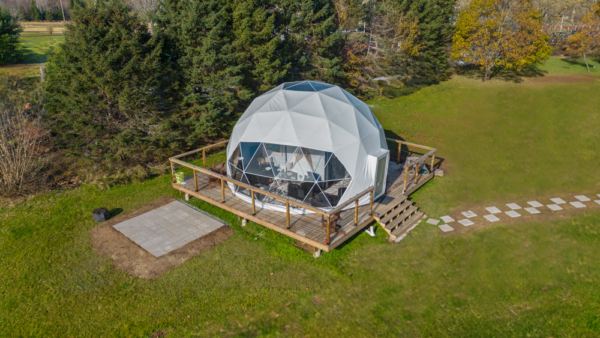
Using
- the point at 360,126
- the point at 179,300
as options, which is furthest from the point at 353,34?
the point at 179,300

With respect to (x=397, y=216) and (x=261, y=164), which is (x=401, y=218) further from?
(x=261, y=164)

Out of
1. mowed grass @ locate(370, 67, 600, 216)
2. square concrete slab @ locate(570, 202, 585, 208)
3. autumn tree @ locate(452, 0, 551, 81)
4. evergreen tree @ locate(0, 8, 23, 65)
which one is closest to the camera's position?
square concrete slab @ locate(570, 202, 585, 208)

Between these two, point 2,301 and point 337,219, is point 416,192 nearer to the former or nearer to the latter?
A: point 337,219

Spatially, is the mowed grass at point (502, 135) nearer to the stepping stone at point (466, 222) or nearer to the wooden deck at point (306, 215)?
the stepping stone at point (466, 222)

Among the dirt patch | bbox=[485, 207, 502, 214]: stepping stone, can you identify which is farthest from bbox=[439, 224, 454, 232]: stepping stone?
the dirt patch

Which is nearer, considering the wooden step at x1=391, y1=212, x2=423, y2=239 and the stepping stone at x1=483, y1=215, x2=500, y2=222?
the wooden step at x1=391, y1=212, x2=423, y2=239

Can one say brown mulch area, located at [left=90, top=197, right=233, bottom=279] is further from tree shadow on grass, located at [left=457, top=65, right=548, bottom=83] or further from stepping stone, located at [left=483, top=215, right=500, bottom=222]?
tree shadow on grass, located at [left=457, top=65, right=548, bottom=83]

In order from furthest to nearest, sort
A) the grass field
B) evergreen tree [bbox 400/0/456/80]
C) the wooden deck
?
evergreen tree [bbox 400/0/456/80] < the wooden deck < the grass field

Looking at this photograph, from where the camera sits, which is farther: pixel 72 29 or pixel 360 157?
pixel 72 29

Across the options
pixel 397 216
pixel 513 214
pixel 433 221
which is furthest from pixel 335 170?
pixel 513 214
